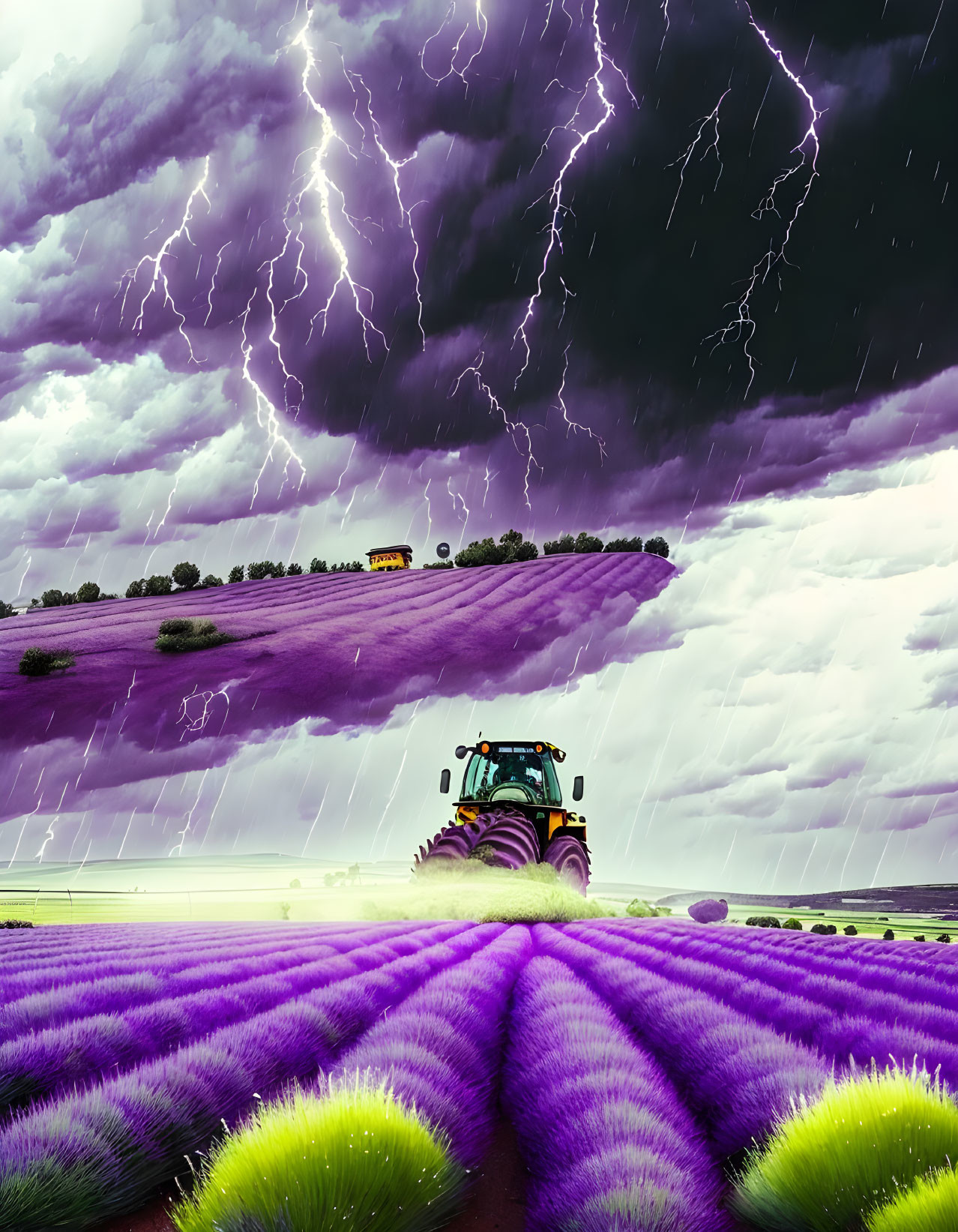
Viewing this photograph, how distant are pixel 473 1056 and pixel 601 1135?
0.80 meters

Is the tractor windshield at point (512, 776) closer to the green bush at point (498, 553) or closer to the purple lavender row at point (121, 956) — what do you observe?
the purple lavender row at point (121, 956)

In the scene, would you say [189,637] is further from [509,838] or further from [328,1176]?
[328,1176]

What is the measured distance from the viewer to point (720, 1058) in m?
2.04

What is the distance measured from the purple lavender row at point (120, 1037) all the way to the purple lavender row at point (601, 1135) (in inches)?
39.8

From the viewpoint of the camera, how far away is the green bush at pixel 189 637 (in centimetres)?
2427

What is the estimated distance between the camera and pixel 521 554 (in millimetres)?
48125

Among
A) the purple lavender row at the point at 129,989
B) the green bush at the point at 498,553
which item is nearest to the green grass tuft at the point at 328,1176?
the purple lavender row at the point at 129,989

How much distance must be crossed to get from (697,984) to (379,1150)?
8.49 feet

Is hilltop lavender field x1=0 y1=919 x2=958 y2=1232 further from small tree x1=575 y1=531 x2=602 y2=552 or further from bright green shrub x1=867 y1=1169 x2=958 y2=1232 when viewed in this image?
small tree x1=575 y1=531 x2=602 y2=552

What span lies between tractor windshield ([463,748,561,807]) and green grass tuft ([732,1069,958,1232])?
13512mm

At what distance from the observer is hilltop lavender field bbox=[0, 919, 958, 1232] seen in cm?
138

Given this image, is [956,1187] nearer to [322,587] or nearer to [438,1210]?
[438,1210]

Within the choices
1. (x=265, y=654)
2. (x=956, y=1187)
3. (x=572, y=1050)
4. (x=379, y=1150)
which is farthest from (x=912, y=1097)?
(x=265, y=654)

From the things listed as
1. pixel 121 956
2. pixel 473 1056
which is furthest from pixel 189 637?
pixel 473 1056
